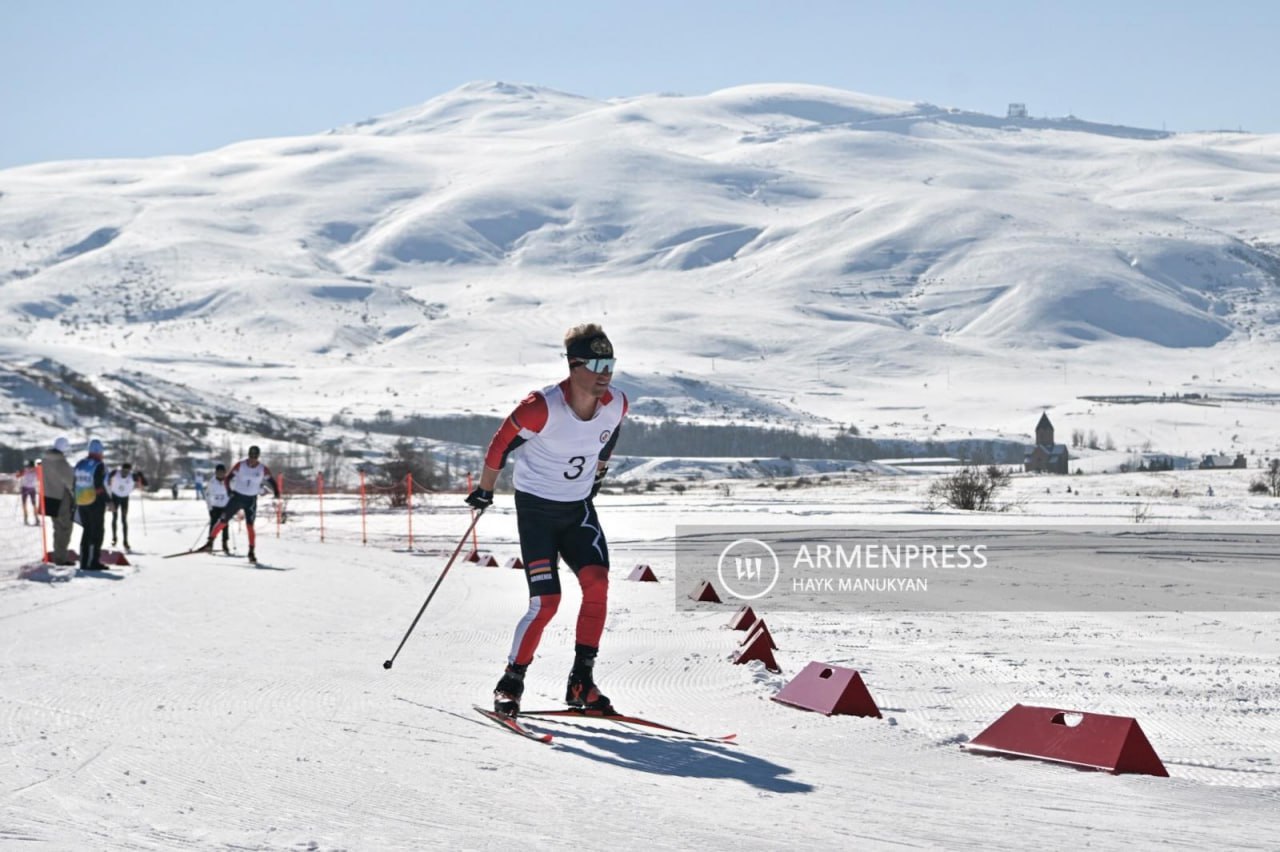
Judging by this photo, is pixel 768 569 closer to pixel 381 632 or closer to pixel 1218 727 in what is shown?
pixel 381 632

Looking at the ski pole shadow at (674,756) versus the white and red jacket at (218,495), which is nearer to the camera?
the ski pole shadow at (674,756)

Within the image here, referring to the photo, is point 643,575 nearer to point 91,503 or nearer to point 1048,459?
point 91,503

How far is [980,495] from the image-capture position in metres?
39.3

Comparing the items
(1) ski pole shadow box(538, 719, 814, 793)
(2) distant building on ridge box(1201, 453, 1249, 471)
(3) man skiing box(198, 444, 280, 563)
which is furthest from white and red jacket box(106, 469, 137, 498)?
(2) distant building on ridge box(1201, 453, 1249, 471)

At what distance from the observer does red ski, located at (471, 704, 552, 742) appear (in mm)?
7134

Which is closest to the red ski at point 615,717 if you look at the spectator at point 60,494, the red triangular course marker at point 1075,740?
the red triangular course marker at point 1075,740

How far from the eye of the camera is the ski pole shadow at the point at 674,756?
20.5ft

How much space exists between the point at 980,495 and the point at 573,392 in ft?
107

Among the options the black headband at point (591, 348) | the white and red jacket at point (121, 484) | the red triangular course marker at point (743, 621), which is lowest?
the red triangular course marker at point (743, 621)

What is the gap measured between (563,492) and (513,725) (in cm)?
123

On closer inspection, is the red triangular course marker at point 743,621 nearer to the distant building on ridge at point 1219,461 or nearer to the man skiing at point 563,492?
the man skiing at point 563,492

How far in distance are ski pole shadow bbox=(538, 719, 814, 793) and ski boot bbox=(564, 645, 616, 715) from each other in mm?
274

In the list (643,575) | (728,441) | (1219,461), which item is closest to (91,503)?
(643,575)

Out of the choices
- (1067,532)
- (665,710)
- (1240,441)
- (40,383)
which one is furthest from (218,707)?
(1240,441)
